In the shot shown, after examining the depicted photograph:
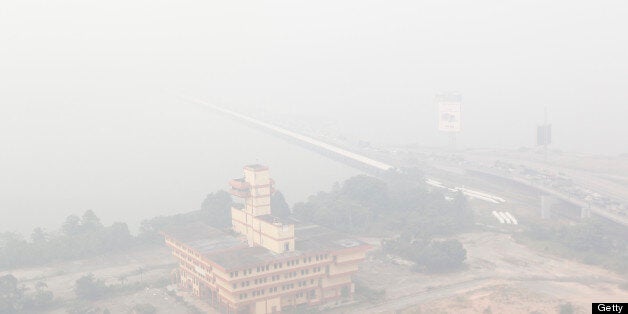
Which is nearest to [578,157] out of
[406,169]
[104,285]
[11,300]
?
[406,169]

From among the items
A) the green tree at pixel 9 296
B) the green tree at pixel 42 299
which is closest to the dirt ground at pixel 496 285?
the green tree at pixel 42 299

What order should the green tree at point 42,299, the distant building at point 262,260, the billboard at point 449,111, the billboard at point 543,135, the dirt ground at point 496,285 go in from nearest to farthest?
the distant building at point 262,260 → the dirt ground at point 496,285 → the green tree at point 42,299 → the billboard at point 543,135 → the billboard at point 449,111

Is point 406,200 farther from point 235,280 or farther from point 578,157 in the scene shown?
point 578,157

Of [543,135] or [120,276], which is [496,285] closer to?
[120,276]

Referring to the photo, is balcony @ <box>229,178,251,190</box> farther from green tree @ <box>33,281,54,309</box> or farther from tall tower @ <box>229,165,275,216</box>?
green tree @ <box>33,281,54,309</box>

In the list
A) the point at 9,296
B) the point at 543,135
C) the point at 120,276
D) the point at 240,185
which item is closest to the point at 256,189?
the point at 240,185

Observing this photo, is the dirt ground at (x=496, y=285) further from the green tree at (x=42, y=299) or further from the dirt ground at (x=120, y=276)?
the green tree at (x=42, y=299)

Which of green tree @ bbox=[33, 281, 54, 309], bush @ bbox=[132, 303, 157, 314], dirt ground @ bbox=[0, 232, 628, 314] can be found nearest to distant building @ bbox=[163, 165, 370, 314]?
dirt ground @ bbox=[0, 232, 628, 314]
